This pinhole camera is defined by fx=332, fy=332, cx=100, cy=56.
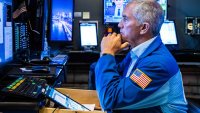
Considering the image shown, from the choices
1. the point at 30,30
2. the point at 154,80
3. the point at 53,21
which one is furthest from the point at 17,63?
the point at 53,21

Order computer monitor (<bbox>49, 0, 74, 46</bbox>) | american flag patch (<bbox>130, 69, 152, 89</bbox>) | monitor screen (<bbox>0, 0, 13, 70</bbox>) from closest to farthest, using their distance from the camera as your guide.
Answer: american flag patch (<bbox>130, 69, 152, 89</bbox>) → monitor screen (<bbox>0, 0, 13, 70</bbox>) → computer monitor (<bbox>49, 0, 74, 46</bbox>)

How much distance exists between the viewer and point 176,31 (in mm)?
4977

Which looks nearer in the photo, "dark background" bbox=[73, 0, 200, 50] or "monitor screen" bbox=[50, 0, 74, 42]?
"monitor screen" bbox=[50, 0, 74, 42]

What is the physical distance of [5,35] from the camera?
6.82ft

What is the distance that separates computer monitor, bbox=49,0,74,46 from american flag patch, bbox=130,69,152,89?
11.2ft

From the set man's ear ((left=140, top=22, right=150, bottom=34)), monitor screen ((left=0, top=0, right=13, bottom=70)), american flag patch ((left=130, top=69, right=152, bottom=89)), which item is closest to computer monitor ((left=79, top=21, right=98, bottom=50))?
monitor screen ((left=0, top=0, right=13, bottom=70))

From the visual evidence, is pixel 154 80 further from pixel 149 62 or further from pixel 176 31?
pixel 176 31

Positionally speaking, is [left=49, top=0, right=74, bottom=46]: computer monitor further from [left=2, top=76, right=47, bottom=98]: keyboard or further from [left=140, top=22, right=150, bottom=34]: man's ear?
[left=140, top=22, right=150, bottom=34]: man's ear

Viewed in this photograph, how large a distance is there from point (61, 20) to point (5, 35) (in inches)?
108

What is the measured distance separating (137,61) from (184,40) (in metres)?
3.59

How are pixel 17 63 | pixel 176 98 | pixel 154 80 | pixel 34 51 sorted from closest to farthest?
pixel 154 80 < pixel 176 98 < pixel 17 63 < pixel 34 51

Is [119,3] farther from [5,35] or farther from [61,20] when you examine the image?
[5,35]

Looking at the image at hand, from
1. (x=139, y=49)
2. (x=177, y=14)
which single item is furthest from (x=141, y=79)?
(x=177, y=14)

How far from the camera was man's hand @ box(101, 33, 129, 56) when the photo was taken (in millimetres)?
1656
